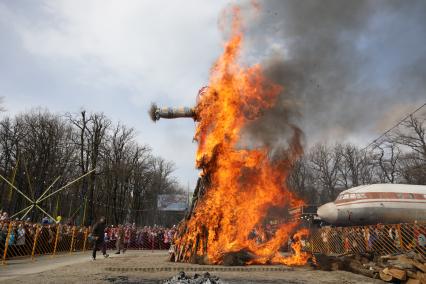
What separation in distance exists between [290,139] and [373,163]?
37412 millimetres

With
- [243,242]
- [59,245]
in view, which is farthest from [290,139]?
[59,245]

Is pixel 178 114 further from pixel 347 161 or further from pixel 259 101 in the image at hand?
pixel 347 161

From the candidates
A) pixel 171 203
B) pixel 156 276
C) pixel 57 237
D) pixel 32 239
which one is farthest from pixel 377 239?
pixel 171 203

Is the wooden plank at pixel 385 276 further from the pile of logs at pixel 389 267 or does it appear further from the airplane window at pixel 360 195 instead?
the airplane window at pixel 360 195

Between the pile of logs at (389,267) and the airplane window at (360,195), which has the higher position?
the airplane window at (360,195)

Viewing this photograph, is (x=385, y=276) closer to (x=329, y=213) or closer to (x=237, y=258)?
(x=237, y=258)

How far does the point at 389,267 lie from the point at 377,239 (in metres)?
7.64

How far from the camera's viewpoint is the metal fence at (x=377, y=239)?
1590 centimetres

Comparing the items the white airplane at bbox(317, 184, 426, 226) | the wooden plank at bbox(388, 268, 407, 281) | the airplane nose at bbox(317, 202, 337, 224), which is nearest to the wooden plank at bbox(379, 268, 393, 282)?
the wooden plank at bbox(388, 268, 407, 281)

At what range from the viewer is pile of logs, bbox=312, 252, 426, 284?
1105cm

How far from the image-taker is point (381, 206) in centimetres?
2273

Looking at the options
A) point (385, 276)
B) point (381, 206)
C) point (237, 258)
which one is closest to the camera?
point (385, 276)

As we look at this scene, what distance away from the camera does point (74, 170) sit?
5056 centimetres

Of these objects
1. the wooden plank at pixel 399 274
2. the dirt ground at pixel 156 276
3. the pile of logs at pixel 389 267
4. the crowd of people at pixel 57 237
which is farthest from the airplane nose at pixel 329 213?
the crowd of people at pixel 57 237
